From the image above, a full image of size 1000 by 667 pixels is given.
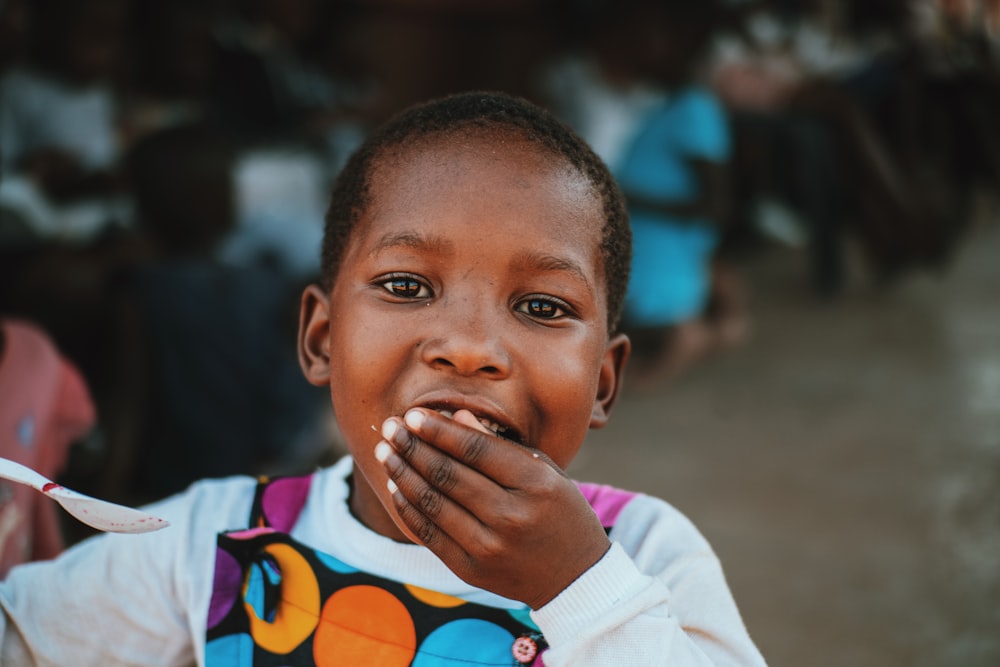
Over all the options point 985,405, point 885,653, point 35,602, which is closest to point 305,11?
point 985,405

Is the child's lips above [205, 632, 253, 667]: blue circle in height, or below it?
above

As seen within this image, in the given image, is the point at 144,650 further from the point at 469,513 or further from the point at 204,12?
the point at 204,12

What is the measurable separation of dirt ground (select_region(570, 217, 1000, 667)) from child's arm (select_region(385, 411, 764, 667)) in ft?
5.04

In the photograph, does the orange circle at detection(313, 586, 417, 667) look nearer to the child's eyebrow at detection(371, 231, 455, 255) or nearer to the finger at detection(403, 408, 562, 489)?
the finger at detection(403, 408, 562, 489)

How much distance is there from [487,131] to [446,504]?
0.46 m

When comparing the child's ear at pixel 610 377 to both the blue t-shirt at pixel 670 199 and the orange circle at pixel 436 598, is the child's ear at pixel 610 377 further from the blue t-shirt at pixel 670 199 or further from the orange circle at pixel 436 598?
the blue t-shirt at pixel 670 199

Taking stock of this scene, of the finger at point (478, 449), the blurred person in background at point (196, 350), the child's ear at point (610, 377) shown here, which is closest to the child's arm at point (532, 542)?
the finger at point (478, 449)

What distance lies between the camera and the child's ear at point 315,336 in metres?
1.35

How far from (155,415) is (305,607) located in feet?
6.13

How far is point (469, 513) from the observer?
1006 mm

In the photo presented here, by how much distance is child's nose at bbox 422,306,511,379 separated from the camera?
108cm

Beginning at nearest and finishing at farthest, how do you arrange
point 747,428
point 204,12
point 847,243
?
point 747,428, point 204,12, point 847,243

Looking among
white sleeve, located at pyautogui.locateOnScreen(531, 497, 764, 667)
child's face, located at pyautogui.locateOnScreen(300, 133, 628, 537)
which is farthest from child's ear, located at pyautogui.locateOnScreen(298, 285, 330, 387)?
white sleeve, located at pyautogui.locateOnScreen(531, 497, 764, 667)

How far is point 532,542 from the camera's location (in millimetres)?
1011
